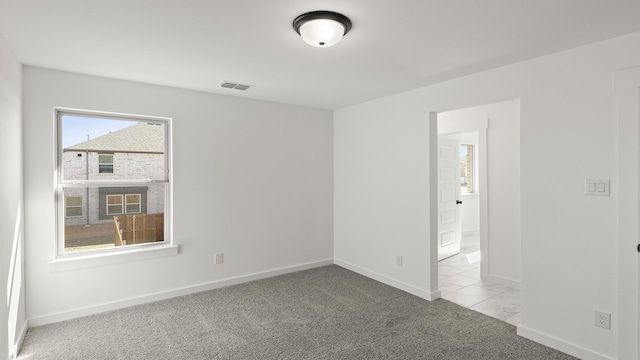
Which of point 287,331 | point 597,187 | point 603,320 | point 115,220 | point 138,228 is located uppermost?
point 597,187

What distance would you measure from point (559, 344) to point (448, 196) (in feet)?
10.5

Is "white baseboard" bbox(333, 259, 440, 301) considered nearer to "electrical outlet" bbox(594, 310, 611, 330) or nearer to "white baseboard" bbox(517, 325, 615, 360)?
"white baseboard" bbox(517, 325, 615, 360)

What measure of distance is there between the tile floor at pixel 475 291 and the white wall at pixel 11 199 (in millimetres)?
3853

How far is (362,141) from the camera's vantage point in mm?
4555

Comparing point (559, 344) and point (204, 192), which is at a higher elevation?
point (204, 192)

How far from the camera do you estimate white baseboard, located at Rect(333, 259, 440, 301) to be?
3.69 metres

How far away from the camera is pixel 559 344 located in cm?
264

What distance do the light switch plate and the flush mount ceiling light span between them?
2069 mm

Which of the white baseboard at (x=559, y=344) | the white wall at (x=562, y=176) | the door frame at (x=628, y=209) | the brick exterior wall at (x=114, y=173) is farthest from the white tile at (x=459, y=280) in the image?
the brick exterior wall at (x=114, y=173)

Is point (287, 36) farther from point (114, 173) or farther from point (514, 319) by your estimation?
point (514, 319)

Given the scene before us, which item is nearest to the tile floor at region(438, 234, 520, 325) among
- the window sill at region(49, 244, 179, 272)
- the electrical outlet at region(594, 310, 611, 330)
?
the electrical outlet at region(594, 310, 611, 330)

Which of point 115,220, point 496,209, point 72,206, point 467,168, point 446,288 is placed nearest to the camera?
point 72,206

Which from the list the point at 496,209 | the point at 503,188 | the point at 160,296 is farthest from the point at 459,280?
the point at 160,296

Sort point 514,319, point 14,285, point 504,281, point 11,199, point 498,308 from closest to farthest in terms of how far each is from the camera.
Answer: point 11,199 → point 14,285 → point 514,319 → point 498,308 → point 504,281
